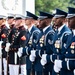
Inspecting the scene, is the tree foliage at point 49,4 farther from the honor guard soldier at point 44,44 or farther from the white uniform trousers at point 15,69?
the honor guard soldier at point 44,44

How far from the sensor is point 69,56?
4.49 meters

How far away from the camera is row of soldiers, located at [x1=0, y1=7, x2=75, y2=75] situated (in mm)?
4562

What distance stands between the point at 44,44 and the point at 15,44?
1.68 metres

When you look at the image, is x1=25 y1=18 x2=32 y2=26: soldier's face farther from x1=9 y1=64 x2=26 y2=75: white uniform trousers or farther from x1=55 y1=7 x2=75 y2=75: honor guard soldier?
x1=55 y1=7 x2=75 y2=75: honor guard soldier

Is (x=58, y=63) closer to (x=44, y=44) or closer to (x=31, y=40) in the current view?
(x=44, y=44)

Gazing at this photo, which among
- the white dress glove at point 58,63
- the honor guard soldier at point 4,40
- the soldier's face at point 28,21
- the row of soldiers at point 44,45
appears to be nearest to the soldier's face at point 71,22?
the row of soldiers at point 44,45

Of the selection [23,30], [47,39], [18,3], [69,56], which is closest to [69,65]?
[69,56]

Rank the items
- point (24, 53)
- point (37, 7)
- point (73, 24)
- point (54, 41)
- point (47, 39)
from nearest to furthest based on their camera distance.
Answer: point (73, 24)
point (54, 41)
point (47, 39)
point (24, 53)
point (37, 7)

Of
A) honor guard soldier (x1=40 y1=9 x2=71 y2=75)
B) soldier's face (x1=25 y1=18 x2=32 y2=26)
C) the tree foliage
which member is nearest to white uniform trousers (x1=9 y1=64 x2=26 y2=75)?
soldier's face (x1=25 y1=18 x2=32 y2=26)

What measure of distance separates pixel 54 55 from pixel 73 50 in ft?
1.68

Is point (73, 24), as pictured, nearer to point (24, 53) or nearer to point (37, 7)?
point (24, 53)

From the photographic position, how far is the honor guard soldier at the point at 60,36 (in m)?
4.68

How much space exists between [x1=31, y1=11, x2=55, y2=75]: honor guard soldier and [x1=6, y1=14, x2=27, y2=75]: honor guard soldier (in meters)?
1.13

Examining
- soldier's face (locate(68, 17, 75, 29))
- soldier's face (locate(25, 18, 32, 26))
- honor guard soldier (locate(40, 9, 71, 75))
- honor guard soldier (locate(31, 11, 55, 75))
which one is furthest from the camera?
soldier's face (locate(25, 18, 32, 26))
